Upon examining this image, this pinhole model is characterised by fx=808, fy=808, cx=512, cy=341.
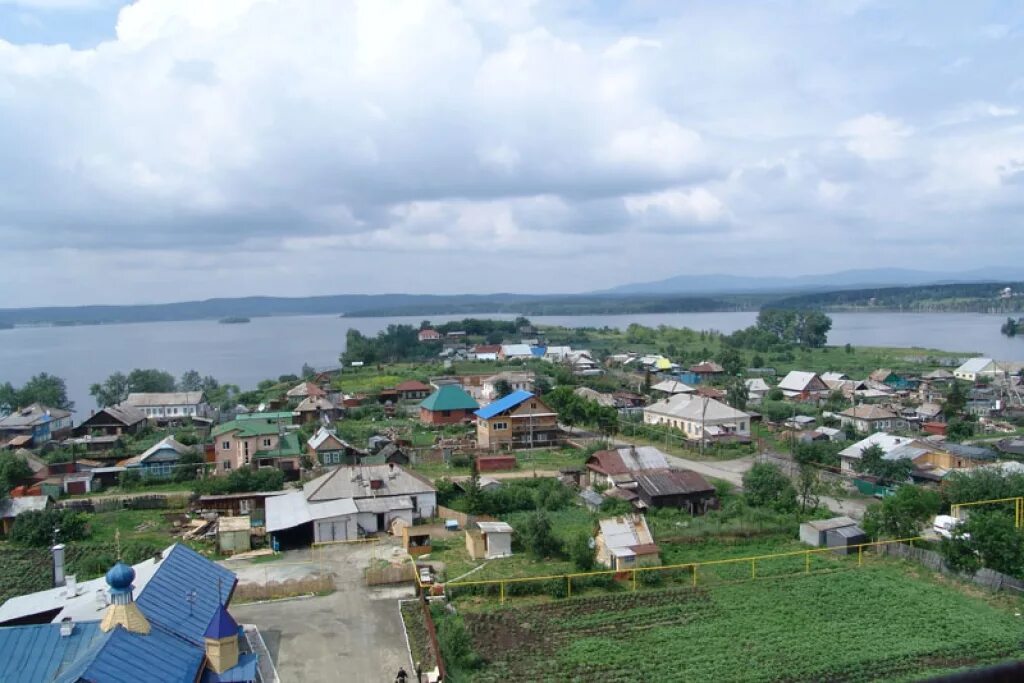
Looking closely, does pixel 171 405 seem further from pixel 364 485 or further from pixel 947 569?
pixel 947 569

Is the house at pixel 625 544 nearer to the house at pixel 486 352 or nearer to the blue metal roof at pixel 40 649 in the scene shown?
the blue metal roof at pixel 40 649

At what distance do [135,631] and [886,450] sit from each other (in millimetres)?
22307

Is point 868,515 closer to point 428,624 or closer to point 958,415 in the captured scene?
point 428,624

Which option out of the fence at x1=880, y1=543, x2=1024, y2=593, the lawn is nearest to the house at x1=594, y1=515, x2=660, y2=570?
the lawn

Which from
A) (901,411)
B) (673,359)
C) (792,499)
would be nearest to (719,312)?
(673,359)

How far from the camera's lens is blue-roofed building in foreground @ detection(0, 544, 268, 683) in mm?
8680

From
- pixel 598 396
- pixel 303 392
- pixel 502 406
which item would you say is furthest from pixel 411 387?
pixel 502 406

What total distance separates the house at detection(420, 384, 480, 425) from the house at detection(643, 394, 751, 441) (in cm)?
844

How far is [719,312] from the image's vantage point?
181500 millimetres

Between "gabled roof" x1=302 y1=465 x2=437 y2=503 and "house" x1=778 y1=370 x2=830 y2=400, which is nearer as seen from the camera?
"gabled roof" x1=302 y1=465 x2=437 y2=503

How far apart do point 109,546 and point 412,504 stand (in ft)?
22.5

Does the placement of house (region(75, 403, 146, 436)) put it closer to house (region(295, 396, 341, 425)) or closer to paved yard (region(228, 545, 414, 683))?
house (region(295, 396, 341, 425))

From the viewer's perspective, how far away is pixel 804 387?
136ft

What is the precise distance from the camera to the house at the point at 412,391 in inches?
1660
